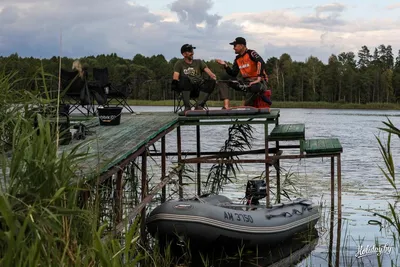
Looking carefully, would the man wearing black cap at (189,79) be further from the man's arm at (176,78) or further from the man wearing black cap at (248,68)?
the man wearing black cap at (248,68)

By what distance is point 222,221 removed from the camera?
29.6ft

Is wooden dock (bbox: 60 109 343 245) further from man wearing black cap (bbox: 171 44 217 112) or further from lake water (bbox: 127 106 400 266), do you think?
lake water (bbox: 127 106 400 266)

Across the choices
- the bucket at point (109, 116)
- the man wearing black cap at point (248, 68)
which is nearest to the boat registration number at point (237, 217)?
the bucket at point (109, 116)

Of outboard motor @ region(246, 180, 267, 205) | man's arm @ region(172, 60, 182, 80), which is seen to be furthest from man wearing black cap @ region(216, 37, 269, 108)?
outboard motor @ region(246, 180, 267, 205)

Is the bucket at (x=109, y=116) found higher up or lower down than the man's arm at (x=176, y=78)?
lower down

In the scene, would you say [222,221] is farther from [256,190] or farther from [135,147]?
[256,190]

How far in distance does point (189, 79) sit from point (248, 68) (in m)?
1.00

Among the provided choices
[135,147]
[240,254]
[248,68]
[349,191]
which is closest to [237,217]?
[240,254]

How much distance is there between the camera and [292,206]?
1080 centimetres

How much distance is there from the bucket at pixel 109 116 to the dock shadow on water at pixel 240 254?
2595mm

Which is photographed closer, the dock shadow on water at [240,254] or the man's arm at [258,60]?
the dock shadow on water at [240,254]

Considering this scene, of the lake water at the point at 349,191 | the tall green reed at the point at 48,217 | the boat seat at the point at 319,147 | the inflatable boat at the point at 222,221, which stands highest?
the tall green reed at the point at 48,217

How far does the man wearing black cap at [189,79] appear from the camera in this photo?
39.2ft

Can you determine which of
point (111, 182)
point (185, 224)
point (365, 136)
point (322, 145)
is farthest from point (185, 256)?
point (365, 136)
